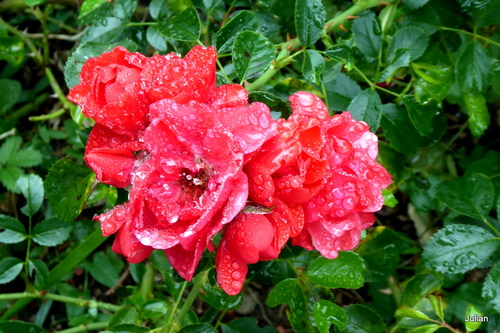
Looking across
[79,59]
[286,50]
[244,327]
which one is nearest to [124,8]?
[79,59]

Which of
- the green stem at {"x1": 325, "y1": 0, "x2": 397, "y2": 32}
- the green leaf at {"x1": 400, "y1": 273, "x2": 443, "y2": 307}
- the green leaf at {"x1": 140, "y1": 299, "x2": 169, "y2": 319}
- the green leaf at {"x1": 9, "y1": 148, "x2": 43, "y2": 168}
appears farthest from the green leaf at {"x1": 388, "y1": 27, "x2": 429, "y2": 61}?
the green leaf at {"x1": 9, "y1": 148, "x2": 43, "y2": 168}

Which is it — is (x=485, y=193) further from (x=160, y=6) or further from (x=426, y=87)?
(x=160, y=6)

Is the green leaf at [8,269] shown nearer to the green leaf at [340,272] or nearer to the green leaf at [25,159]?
the green leaf at [25,159]

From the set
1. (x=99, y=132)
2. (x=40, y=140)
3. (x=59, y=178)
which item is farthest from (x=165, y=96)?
(x=40, y=140)

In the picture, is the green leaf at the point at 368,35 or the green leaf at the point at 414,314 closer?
the green leaf at the point at 414,314

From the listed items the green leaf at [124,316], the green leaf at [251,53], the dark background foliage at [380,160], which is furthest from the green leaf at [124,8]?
the green leaf at [124,316]

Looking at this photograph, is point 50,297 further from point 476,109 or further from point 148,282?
point 476,109
